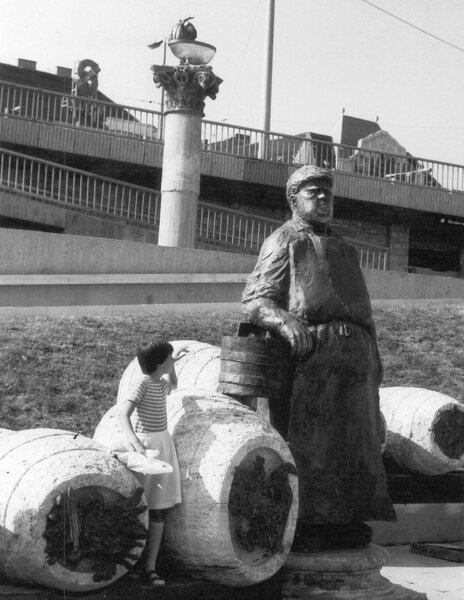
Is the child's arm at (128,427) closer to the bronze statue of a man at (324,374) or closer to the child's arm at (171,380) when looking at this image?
the child's arm at (171,380)

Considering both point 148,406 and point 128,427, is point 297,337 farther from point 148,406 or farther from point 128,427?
point 128,427

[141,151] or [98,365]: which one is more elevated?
[141,151]

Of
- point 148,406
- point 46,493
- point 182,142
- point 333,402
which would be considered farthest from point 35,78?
point 46,493

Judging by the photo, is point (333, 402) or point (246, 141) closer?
point (333, 402)

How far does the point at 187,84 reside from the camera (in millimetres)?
18797

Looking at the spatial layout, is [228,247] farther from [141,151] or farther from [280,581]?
[280,581]

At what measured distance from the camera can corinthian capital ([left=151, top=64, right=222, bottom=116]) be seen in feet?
61.2

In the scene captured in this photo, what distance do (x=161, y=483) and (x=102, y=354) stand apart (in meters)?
7.79

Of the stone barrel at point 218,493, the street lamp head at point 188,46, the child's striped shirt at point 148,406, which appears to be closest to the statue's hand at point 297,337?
the stone barrel at point 218,493

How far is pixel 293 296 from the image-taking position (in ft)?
22.1

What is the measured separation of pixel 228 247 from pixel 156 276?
726 cm

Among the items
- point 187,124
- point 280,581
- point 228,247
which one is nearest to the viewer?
point 280,581

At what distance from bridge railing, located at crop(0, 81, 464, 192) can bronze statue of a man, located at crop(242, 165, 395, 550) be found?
2240 centimetres

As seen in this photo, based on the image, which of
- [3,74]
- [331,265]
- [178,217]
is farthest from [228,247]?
[3,74]
